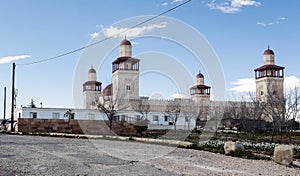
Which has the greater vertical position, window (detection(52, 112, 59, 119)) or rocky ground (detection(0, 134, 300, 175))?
window (detection(52, 112, 59, 119))

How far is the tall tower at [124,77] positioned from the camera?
46.4 meters

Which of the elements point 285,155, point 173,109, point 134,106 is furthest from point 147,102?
point 285,155

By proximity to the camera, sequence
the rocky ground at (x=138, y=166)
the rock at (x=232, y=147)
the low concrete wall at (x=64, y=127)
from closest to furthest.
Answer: the rocky ground at (x=138, y=166) → the rock at (x=232, y=147) → the low concrete wall at (x=64, y=127)

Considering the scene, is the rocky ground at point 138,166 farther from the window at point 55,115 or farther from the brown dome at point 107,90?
the brown dome at point 107,90

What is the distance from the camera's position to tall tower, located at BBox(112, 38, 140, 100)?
46.4 meters

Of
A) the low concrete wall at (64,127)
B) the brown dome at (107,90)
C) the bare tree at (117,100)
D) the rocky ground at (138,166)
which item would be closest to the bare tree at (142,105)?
the bare tree at (117,100)

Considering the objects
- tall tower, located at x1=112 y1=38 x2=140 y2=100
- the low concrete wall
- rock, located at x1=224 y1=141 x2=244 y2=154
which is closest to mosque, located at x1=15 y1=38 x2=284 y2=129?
tall tower, located at x1=112 y1=38 x2=140 y2=100

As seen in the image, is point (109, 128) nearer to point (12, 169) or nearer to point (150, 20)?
point (150, 20)

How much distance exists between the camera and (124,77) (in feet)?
162

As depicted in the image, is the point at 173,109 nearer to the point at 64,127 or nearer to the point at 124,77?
the point at 124,77

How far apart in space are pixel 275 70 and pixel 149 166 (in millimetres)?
61566

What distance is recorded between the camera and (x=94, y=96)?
43.9 metres

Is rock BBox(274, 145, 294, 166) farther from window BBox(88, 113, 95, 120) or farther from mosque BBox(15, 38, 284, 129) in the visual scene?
window BBox(88, 113, 95, 120)

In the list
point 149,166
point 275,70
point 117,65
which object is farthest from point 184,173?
point 275,70
